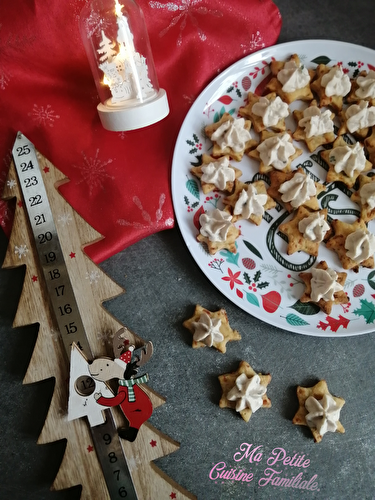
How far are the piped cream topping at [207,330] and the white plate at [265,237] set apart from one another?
0.28ft

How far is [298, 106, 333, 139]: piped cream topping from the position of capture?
3.83 ft

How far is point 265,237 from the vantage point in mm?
1200

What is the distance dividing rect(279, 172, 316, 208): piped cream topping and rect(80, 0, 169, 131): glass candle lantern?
1.35 ft

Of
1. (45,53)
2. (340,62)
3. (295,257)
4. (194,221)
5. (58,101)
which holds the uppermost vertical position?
(45,53)

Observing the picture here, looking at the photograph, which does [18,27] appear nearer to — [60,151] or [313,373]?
[60,151]

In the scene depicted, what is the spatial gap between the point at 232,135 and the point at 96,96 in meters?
0.40

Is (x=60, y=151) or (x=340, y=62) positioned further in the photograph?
(x=340, y=62)

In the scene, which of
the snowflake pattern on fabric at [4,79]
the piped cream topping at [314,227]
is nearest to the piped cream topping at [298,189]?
the piped cream topping at [314,227]

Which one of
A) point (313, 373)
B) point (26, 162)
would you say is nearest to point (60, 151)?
point (26, 162)

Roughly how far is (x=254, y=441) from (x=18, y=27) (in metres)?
1.34

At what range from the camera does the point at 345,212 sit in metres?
1.22

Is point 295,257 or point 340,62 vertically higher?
point 340,62

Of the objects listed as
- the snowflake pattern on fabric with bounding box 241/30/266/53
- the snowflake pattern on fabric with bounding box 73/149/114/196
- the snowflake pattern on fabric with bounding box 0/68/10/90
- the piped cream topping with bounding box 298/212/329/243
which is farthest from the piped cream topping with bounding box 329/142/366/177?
the snowflake pattern on fabric with bounding box 0/68/10/90

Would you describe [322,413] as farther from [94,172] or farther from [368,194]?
[94,172]
